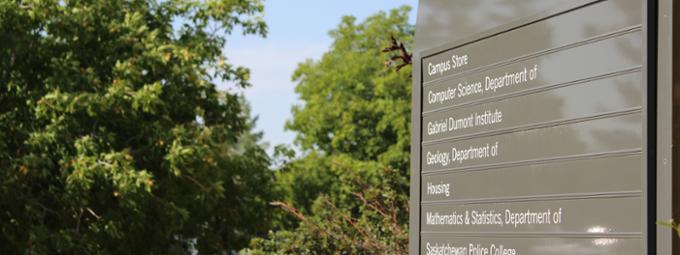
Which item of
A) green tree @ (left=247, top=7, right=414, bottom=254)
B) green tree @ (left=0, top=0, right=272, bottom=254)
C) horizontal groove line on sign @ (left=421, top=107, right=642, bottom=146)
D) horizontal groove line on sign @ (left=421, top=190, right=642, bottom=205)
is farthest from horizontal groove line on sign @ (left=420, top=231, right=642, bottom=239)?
green tree @ (left=247, top=7, right=414, bottom=254)

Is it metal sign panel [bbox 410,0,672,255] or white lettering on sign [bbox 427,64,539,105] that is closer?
metal sign panel [bbox 410,0,672,255]

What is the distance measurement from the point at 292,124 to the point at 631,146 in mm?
42064

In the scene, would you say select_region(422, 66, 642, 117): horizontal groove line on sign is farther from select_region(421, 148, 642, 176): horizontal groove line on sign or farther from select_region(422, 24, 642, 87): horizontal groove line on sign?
select_region(421, 148, 642, 176): horizontal groove line on sign

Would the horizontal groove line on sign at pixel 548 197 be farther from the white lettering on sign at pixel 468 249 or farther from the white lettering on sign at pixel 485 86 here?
the white lettering on sign at pixel 485 86

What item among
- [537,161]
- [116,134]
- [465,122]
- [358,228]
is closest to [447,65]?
[465,122]

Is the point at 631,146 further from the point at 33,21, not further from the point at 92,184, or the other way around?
the point at 33,21

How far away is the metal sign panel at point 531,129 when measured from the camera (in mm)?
3590

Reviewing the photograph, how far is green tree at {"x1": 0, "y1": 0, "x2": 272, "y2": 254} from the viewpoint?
70.6 ft

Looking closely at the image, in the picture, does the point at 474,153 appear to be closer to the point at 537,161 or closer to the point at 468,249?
the point at 468,249

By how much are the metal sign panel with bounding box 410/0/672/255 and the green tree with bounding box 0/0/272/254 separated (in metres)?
16.1

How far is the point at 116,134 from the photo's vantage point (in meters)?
23.1

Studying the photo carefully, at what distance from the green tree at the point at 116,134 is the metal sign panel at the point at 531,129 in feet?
53.0

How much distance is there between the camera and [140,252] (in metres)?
24.2

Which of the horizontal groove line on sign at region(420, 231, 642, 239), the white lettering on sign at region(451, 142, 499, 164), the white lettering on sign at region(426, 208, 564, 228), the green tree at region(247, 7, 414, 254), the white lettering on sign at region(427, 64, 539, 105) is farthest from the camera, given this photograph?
the green tree at region(247, 7, 414, 254)
